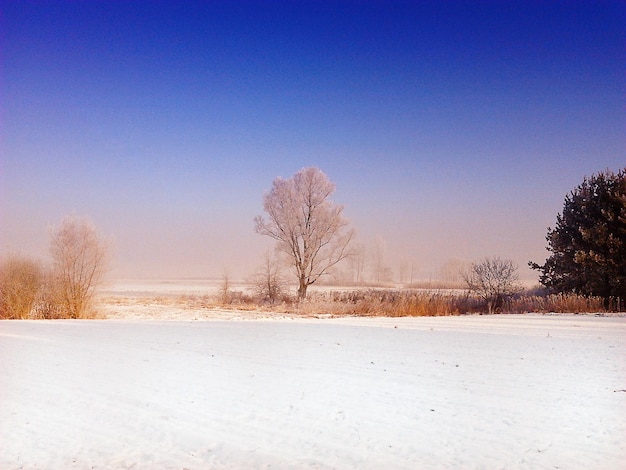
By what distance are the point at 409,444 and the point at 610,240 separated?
1734 cm

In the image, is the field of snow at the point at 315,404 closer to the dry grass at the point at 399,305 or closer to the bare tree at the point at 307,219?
the dry grass at the point at 399,305

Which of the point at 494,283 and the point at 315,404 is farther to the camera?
the point at 494,283

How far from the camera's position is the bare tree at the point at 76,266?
16.4 metres

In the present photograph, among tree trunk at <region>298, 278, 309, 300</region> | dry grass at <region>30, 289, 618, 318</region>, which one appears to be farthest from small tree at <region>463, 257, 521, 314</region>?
tree trunk at <region>298, 278, 309, 300</region>

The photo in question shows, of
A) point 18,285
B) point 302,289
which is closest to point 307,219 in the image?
point 302,289

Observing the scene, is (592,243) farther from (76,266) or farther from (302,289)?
(76,266)

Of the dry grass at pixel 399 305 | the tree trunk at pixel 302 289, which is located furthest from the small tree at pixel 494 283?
the tree trunk at pixel 302 289

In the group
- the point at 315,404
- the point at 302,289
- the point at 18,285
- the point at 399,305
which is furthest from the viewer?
the point at 302,289

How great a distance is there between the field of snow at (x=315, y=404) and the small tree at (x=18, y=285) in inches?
341

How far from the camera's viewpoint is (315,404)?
4.98 meters

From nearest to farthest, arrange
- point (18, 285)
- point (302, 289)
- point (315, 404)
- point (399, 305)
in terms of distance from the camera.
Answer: point (315, 404) < point (18, 285) < point (399, 305) < point (302, 289)

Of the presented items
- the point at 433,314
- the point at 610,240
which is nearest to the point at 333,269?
the point at 433,314

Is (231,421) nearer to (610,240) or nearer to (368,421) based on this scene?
(368,421)

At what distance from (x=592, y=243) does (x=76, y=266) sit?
1919 cm
